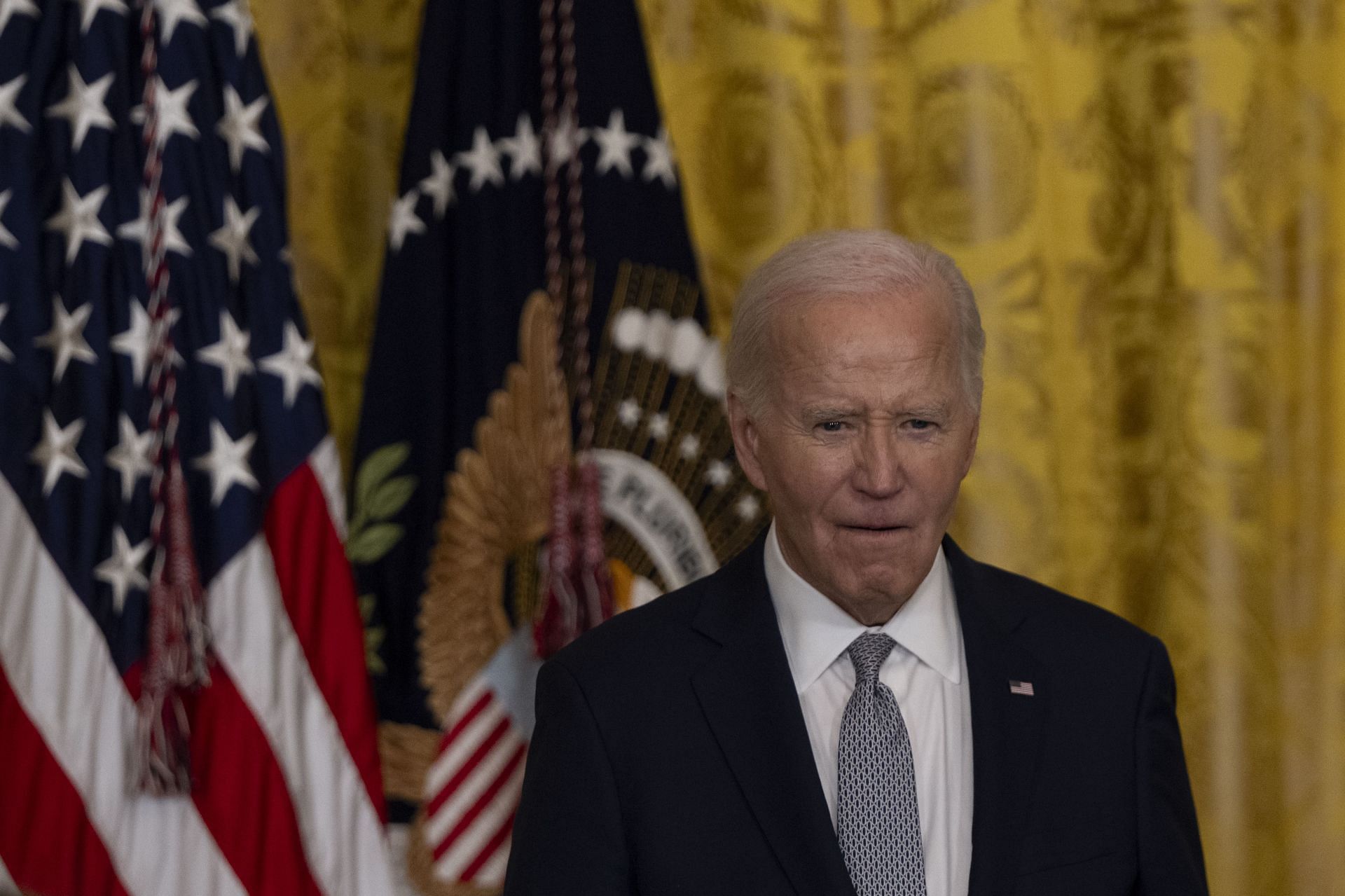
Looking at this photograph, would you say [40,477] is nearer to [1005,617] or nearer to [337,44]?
[337,44]

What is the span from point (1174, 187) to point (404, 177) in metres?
1.36

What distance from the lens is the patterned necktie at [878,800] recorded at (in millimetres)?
1374

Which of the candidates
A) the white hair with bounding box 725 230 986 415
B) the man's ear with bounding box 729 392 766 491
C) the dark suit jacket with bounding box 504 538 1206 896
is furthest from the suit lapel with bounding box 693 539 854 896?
the white hair with bounding box 725 230 986 415

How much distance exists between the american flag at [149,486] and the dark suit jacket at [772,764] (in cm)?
96

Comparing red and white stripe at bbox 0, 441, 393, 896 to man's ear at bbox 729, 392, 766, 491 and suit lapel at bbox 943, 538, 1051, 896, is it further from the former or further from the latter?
suit lapel at bbox 943, 538, 1051, 896

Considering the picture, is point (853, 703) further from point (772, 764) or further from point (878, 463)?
point (878, 463)

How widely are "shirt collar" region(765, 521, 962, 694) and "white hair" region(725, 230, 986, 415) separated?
0.64 feet

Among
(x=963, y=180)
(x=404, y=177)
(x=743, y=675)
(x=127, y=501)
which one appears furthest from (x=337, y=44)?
(x=743, y=675)

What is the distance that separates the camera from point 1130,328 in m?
2.65

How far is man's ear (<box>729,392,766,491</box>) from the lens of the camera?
1.51m

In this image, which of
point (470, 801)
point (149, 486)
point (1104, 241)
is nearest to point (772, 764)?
point (470, 801)

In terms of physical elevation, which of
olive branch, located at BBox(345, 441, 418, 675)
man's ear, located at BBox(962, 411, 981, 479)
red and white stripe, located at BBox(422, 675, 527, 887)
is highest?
man's ear, located at BBox(962, 411, 981, 479)

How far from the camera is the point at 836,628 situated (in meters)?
1.48

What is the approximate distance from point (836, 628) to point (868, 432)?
0.70ft
